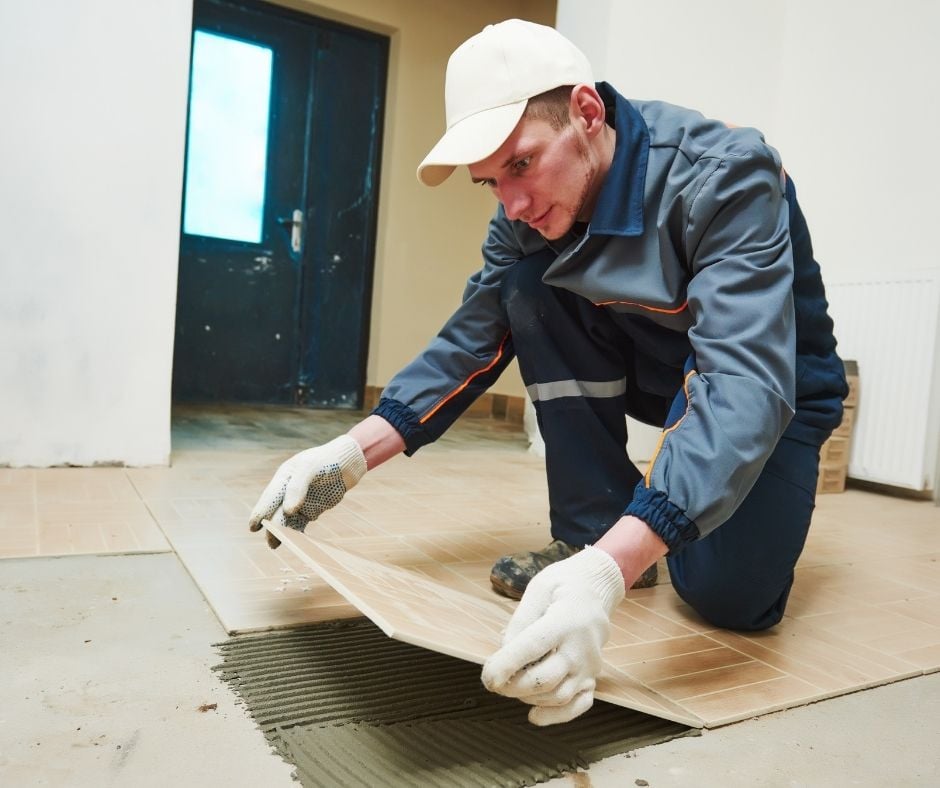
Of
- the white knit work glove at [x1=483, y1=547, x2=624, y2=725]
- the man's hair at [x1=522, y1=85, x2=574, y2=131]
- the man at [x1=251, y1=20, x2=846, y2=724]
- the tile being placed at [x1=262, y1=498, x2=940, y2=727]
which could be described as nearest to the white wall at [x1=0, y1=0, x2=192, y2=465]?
the tile being placed at [x1=262, y1=498, x2=940, y2=727]

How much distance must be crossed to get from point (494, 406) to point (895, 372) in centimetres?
253

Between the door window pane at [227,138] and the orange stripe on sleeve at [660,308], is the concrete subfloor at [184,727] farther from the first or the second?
the door window pane at [227,138]

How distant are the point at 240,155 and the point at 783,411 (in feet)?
12.7

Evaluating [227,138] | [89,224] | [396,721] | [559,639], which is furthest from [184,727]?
[227,138]

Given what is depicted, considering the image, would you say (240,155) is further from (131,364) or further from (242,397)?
(131,364)

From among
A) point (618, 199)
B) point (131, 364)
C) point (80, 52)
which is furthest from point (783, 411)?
point (80, 52)

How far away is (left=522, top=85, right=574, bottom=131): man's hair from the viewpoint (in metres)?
1.22

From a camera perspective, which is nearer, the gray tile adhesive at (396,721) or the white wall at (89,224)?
the gray tile adhesive at (396,721)

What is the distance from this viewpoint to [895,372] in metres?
3.04

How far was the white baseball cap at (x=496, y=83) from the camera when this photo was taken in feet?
3.89

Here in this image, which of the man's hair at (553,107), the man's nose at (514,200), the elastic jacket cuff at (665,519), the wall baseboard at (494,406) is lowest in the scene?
the wall baseboard at (494,406)

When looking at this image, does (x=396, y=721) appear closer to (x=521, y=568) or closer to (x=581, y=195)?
(x=521, y=568)

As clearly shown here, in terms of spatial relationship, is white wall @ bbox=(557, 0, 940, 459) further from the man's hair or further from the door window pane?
the man's hair

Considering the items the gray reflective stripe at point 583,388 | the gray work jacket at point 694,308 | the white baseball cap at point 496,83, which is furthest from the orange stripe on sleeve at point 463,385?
the white baseball cap at point 496,83
